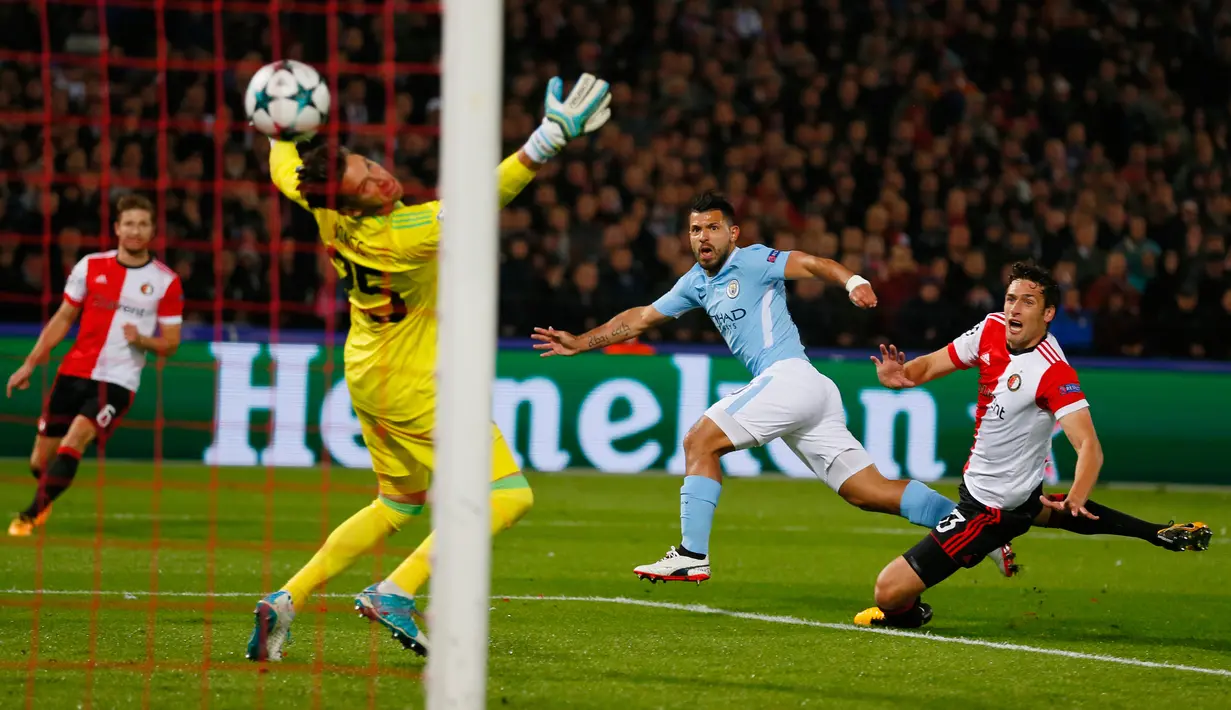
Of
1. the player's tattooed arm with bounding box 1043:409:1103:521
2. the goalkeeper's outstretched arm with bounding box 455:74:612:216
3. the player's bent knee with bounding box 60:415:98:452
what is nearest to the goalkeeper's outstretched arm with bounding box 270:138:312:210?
the goalkeeper's outstretched arm with bounding box 455:74:612:216

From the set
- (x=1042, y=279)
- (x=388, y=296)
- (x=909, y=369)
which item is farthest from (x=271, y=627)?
(x=1042, y=279)

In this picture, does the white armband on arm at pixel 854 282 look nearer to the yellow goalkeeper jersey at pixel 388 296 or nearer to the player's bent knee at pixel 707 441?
the player's bent knee at pixel 707 441

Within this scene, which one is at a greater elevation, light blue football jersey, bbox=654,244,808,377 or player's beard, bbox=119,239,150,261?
player's beard, bbox=119,239,150,261

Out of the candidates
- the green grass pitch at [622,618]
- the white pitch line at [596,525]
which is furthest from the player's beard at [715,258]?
the white pitch line at [596,525]

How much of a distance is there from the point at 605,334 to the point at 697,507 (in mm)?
1158

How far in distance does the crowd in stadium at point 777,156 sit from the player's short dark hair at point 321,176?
782cm

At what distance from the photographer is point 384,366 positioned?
6.41 metres

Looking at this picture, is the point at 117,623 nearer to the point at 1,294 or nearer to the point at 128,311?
the point at 128,311

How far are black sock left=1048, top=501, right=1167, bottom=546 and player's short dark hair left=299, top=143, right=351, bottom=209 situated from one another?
3.95 m

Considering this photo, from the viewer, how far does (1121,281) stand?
16391 mm

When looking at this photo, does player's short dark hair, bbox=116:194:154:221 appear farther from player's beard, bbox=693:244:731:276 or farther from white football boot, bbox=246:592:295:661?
white football boot, bbox=246:592:295:661

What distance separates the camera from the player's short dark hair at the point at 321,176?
6203 mm

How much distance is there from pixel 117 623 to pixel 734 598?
3231mm

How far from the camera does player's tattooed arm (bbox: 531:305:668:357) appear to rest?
8031mm
